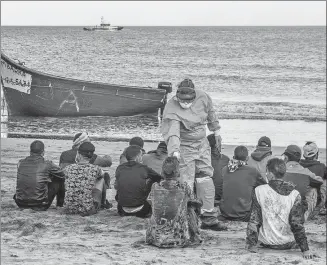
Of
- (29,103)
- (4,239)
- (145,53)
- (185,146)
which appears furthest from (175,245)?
(145,53)

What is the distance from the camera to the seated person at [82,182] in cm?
645

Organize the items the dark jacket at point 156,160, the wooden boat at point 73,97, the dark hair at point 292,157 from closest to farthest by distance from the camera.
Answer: the dark hair at point 292,157 → the dark jacket at point 156,160 → the wooden boat at point 73,97

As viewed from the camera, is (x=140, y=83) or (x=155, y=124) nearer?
(x=155, y=124)

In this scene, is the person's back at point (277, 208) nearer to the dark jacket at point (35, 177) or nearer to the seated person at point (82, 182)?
the seated person at point (82, 182)

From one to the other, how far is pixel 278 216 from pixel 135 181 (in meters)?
1.73

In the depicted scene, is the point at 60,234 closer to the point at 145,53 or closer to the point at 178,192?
the point at 178,192

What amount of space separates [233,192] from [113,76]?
3963cm

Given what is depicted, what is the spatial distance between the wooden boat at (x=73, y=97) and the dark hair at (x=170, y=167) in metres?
15.4

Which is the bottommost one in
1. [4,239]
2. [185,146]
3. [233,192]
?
[4,239]

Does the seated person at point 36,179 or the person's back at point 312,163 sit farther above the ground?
the person's back at point 312,163

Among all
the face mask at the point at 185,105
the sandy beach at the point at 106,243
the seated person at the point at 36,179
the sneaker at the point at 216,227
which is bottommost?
the sandy beach at the point at 106,243

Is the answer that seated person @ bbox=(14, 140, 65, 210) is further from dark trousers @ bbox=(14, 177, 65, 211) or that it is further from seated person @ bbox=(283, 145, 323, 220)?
seated person @ bbox=(283, 145, 323, 220)

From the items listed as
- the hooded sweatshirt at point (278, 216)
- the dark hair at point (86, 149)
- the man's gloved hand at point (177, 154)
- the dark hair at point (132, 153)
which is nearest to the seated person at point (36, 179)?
the dark hair at point (86, 149)

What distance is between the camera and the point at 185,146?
6.11 metres
